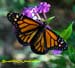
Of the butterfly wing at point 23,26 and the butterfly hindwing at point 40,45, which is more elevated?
the butterfly wing at point 23,26

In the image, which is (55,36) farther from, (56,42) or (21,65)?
(21,65)

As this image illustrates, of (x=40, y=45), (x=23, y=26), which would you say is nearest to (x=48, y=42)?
(x=40, y=45)

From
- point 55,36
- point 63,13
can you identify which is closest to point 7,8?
point 63,13

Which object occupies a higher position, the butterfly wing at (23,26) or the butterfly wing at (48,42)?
the butterfly wing at (23,26)

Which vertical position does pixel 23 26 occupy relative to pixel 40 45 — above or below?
above

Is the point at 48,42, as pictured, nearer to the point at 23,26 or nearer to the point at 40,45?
the point at 40,45
